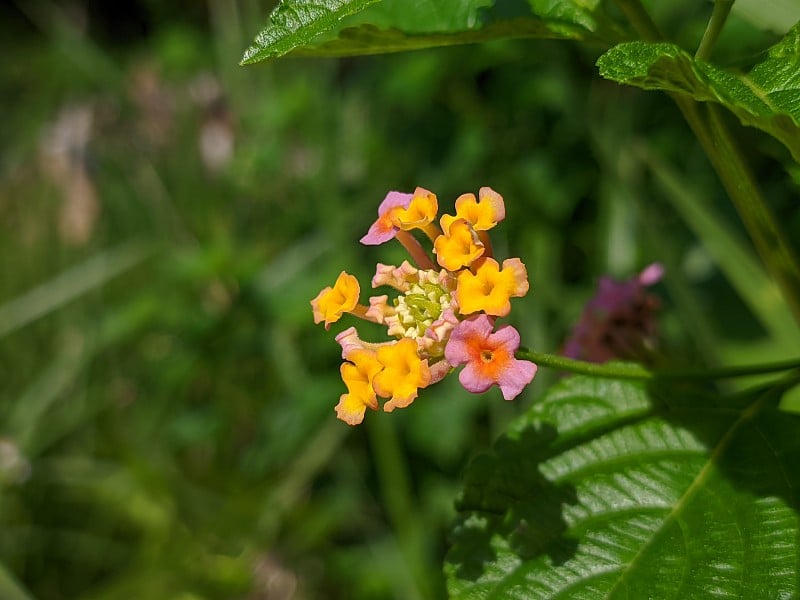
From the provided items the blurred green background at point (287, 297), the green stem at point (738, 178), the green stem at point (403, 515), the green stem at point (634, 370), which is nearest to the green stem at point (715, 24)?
the green stem at point (738, 178)

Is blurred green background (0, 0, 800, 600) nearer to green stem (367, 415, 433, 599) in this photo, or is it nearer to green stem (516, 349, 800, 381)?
green stem (367, 415, 433, 599)

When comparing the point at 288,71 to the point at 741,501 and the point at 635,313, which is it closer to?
the point at 635,313

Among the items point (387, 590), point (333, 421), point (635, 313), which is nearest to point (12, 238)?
point (333, 421)

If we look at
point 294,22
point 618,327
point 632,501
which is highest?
point 294,22

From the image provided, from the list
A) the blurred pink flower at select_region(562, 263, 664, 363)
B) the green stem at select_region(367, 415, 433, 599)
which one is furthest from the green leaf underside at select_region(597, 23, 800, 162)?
the green stem at select_region(367, 415, 433, 599)

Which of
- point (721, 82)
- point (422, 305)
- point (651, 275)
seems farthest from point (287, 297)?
point (721, 82)

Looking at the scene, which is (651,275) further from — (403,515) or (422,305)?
(403,515)
